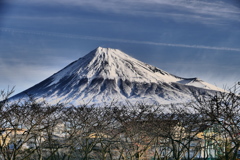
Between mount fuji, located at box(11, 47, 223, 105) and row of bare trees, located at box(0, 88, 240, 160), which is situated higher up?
mount fuji, located at box(11, 47, 223, 105)

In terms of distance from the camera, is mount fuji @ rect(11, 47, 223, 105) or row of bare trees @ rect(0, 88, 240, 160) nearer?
row of bare trees @ rect(0, 88, 240, 160)

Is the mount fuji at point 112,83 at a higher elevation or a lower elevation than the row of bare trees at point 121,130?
higher

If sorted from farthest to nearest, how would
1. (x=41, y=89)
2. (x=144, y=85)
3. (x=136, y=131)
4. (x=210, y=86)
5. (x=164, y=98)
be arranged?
(x=210, y=86) < (x=41, y=89) < (x=144, y=85) < (x=164, y=98) < (x=136, y=131)

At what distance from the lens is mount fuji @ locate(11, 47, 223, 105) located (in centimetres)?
8531

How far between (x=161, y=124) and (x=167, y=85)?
79.2 m

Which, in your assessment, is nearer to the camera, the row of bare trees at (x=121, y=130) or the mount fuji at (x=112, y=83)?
the row of bare trees at (x=121, y=130)

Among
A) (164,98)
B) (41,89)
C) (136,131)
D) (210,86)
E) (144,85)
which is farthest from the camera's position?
(210,86)

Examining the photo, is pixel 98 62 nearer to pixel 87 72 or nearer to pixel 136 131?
pixel 87 72

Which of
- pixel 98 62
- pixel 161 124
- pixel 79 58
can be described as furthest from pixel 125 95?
pixel 161 124

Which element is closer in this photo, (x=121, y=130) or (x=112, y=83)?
(x=121, y=130)

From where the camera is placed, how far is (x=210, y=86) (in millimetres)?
106938

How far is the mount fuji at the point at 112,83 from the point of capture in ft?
280

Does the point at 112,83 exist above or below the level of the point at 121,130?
above

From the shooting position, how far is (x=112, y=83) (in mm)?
90312
